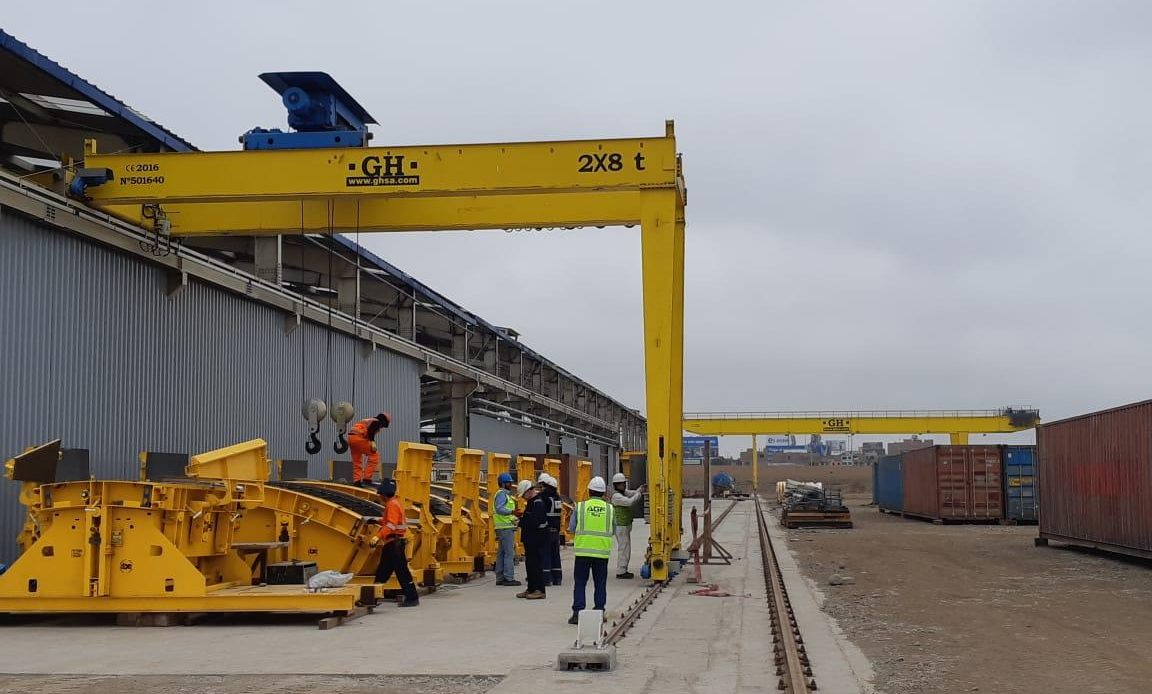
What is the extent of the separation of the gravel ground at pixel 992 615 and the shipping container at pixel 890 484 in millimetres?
18689

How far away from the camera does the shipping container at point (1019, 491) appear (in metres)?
34.3

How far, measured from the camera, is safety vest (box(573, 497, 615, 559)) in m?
10.5

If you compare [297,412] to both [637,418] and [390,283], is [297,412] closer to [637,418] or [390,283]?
[390,283]

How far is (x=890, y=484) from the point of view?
4584 cm

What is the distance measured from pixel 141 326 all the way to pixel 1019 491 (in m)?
28.5

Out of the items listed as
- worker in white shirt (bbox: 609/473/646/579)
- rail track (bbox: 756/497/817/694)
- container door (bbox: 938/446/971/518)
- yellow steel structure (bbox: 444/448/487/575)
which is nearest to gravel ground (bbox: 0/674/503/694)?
rail track (bbox: 756/497/817/694)

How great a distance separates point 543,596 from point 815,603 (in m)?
3.68

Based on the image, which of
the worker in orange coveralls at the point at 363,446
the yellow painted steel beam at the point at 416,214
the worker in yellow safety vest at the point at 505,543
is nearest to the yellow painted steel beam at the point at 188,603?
the worker in yellow safety vest at the point at 505,543

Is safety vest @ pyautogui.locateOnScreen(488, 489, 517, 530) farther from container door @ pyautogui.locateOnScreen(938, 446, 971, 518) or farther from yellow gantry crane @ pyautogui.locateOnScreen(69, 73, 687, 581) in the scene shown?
container door @ pyautogui.locateOnScreen(938, 446, 971, 518)

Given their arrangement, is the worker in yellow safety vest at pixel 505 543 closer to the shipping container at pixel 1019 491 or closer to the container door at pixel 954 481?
the container door at pixel 954 481

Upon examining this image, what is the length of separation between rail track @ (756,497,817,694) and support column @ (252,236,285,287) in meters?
11.9

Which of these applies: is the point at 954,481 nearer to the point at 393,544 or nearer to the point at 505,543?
the point at 505,543

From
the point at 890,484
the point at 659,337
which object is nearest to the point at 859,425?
the point at 890,484

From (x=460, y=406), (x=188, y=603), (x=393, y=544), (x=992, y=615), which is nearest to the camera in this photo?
(x=188, y=603)
